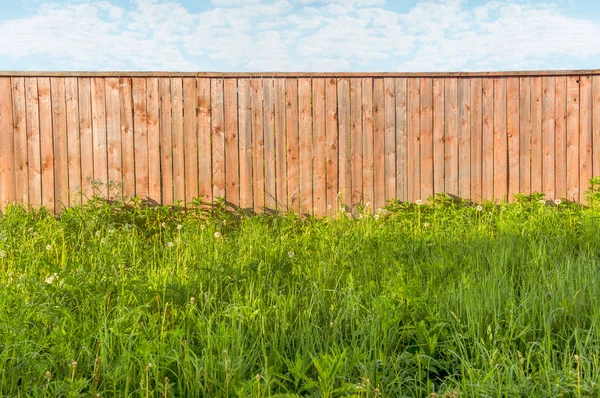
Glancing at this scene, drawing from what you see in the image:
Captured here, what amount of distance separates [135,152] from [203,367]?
472 cm

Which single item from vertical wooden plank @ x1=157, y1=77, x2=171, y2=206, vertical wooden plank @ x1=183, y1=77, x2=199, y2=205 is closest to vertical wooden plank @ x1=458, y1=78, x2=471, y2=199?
vertical wooden plank @ x1=183, y1=77, x2=199, y2=205

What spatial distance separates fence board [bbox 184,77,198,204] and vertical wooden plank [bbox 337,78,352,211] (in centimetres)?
174

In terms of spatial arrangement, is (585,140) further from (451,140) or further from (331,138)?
(331,138)

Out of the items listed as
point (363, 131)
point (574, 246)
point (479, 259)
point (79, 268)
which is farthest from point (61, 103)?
point (574, 246)

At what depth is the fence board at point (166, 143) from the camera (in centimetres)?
637

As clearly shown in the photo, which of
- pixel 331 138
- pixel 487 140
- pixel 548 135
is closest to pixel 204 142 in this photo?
pixel 331 138

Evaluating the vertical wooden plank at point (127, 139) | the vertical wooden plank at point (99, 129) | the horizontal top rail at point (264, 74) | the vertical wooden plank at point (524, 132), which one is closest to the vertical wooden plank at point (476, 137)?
the horizontal top rail at point (264, 74)

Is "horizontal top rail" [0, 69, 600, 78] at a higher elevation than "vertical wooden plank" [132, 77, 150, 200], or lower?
higher

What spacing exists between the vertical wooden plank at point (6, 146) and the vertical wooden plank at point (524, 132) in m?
6.34

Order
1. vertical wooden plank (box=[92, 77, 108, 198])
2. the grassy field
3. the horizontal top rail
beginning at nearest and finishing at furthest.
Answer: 1. the grassy field
2. the horizontal top rail
3. vertical wooden plank (box=[92, 77, 108, 198])

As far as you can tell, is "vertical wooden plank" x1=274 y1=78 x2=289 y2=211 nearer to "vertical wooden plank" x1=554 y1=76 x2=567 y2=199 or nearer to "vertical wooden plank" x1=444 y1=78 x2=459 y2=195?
"vertical wooden plank" x1=444 y1=78 x2=459 y2=195

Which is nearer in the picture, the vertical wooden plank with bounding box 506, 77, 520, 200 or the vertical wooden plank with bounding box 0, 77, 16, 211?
the vertical wooden plank with bounding box 0, 77, 16, 211

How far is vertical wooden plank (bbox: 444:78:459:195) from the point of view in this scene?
6562 millimetres

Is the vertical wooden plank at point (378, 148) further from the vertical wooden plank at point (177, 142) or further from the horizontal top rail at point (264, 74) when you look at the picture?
Answer: the vertical wooden plank at point (177, 142)
